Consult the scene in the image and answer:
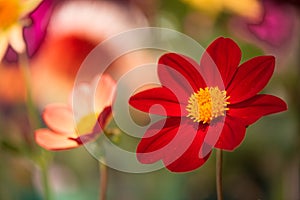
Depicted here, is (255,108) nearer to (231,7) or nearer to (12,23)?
(231,7)

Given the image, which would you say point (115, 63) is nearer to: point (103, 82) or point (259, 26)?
point (103, 82)

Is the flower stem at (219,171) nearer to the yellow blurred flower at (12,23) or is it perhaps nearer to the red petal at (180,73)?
the red petal at (180,73)

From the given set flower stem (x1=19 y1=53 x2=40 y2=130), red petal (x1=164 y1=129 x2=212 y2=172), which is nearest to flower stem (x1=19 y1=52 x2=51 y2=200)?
flower stem (x1=19 y1=53 x2=40 y2=130)

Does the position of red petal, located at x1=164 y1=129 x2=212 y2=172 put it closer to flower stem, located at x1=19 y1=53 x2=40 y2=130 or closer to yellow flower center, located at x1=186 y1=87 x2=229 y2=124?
yellow flower center, located at x1=186 y1=87 x2=229 y2=124

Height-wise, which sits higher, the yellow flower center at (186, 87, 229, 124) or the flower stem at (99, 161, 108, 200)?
the yellow flower center at (186, 87, 229, 124)

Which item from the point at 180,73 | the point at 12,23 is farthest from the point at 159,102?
the point at 12,23

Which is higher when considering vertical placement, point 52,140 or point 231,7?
point 231,7
